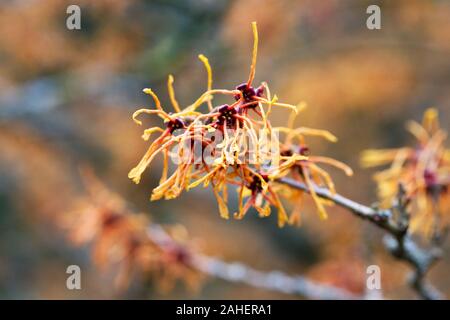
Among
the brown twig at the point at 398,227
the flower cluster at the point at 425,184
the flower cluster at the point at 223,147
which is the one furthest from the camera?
the flower cluster at the point at 425,184

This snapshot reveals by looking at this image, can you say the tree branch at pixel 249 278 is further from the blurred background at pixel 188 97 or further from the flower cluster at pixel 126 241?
the blurred background at pixel 188 97

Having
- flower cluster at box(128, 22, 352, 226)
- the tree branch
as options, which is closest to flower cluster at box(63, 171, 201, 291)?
the tree branch

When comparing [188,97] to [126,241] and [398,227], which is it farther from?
[398,227]

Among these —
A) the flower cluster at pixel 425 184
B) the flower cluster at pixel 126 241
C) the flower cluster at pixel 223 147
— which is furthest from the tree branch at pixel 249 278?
the flower cluster at pixel 223 147

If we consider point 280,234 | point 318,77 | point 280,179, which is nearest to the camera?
point 280,179
